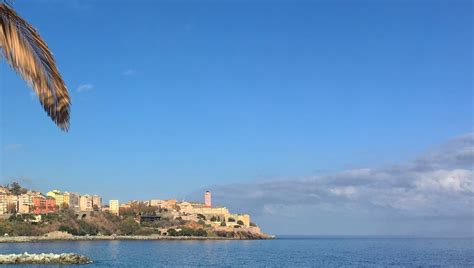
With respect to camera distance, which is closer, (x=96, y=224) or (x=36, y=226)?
(x=36, y=226)

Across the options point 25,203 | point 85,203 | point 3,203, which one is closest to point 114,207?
point 85,203

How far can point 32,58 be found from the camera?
12.7 ft

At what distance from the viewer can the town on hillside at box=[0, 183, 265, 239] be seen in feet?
520

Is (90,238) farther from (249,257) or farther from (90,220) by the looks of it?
(249,257)

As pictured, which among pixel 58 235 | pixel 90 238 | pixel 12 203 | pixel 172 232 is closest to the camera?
pixel 58 235

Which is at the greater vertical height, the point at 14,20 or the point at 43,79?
the point at 14,20

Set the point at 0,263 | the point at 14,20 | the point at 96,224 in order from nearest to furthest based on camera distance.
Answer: the point at 14,20 → the point at 0,263 → the point at 96,224

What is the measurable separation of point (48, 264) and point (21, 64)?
2484 inches

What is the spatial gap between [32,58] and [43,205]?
621ft

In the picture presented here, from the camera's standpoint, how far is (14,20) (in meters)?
3.84

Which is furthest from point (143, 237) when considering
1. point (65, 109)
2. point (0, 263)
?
point (65, 109)

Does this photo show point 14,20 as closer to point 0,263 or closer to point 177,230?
point 0,263

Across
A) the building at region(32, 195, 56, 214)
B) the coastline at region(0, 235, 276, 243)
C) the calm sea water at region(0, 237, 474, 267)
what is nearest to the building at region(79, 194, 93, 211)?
the building at region(32, 195, 56, 214)

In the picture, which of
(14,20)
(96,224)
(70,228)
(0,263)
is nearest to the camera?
(14,20)
